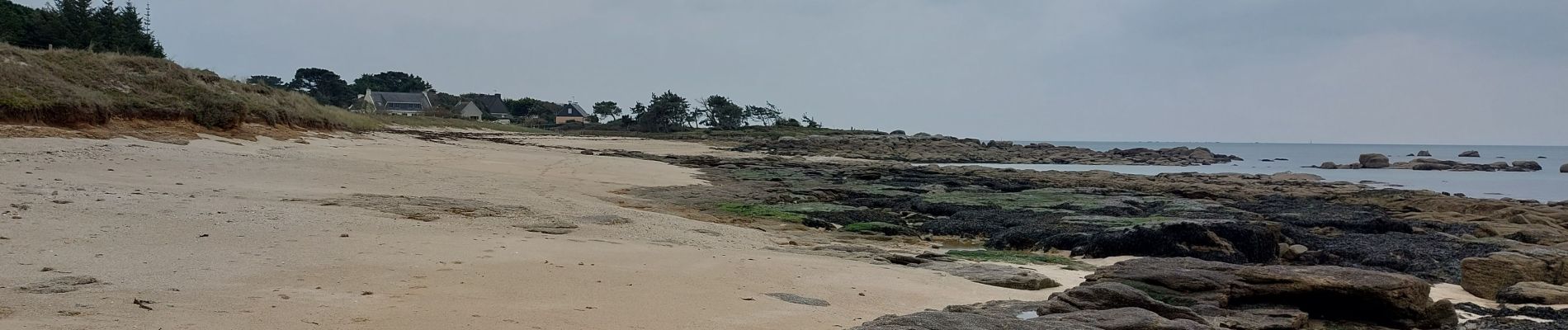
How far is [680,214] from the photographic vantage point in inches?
489

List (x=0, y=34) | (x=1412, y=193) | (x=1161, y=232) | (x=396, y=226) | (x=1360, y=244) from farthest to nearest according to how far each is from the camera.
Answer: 1. (x=0, y=34)
2. (x=1412, y=193)
3. (x=1360, y=244)
4. (x=1161, y=232)
5. (x=396, y=226)

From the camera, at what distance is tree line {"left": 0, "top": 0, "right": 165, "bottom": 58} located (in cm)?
2914

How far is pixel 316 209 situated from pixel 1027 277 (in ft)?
21.1

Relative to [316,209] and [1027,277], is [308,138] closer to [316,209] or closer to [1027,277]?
[316,209]

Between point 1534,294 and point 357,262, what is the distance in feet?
27.7

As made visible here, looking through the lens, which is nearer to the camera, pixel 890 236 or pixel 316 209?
pixel 316 209

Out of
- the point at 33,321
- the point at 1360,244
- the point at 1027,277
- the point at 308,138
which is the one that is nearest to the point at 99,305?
the point at 33,321

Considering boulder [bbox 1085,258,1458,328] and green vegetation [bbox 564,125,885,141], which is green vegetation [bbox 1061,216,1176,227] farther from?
green vegetation [bbox 564,125,885,141]

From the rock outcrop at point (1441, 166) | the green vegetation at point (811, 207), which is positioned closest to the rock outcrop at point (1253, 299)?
the green vegetation at point (811, 207)

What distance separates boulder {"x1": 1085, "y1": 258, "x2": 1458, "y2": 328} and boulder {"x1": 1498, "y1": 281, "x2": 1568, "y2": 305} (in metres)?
1.22

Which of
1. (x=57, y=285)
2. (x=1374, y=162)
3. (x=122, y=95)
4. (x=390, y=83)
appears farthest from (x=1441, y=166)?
(x=390, y=83)

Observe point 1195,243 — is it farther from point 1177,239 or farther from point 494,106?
point 494,106

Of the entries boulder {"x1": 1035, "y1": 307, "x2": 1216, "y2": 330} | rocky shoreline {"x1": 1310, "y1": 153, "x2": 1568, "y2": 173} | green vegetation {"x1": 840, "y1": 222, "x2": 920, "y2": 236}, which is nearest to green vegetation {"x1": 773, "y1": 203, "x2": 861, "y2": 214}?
green vegetation {"x1": 840, "y1": 222, "x2": 920, "y2": 236}

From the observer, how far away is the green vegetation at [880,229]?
12.0m
